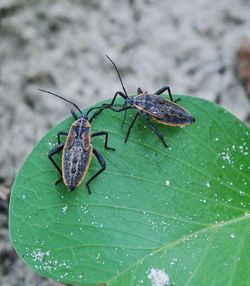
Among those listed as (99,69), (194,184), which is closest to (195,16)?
(99,69)

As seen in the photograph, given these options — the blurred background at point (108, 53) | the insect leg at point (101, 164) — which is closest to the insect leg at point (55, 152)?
the insect leg at point (101, 164)

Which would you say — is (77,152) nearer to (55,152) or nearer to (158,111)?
(55,152)

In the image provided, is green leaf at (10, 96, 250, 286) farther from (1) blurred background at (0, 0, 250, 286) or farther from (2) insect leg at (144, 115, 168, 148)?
(1) blurred background at (0, 0, 250, 286)

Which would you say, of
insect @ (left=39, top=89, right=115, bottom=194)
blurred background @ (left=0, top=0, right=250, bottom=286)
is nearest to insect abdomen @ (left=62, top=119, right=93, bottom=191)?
insect @ (left=39, top=89, right=115, bottom=194)

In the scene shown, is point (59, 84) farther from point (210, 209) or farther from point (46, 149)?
point (210, 209)

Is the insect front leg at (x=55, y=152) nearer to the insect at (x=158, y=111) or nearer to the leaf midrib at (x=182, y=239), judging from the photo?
the insect at (x=158, y=111)

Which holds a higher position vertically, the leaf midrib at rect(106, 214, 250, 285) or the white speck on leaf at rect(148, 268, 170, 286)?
the leaf midrib at rect(106, 214, 250, 285)

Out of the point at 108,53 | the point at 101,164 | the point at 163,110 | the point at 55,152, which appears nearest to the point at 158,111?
the point at 163,110
